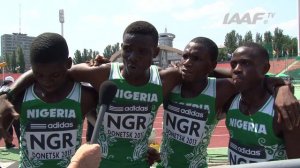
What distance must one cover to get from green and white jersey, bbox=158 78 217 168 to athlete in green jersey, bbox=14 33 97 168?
79 cm

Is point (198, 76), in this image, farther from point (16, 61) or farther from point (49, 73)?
point (16, 61)

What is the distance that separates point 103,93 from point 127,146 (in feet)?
4.95

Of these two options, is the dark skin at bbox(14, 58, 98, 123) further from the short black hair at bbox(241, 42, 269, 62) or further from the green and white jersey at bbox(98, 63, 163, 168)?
the short black hair at bbox(241, 42, 269, 62)

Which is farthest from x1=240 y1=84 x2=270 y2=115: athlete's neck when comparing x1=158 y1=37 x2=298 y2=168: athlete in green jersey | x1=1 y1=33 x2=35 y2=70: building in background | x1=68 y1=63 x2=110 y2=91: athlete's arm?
x1=1 y1=33 x2=35 y2=70: building in background

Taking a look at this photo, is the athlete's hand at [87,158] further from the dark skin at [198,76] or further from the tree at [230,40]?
the tree at [230,40]

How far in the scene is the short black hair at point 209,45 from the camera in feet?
11.7

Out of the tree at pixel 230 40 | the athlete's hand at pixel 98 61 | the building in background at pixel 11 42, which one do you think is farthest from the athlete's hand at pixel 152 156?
the building in background at pixel 11 42

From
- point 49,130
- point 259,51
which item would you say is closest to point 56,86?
point 49,130

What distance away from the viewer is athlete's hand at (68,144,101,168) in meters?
1.59

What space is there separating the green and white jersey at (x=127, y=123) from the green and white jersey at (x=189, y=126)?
21 centimetres

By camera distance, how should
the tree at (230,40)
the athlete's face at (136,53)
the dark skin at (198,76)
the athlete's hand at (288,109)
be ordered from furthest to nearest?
the tree at (230,40)
the dark skin at (198,76)
the athlete's face at (136,53)
the athlete's hand at (288,109)

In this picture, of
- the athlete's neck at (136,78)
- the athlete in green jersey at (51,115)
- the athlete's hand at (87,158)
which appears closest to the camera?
the athlete's hand at (87,158)

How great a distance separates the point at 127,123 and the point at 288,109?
1.22 m

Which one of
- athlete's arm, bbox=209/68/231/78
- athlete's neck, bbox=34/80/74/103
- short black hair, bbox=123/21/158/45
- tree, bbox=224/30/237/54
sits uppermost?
short black hair, bbox=123/21/158/45
